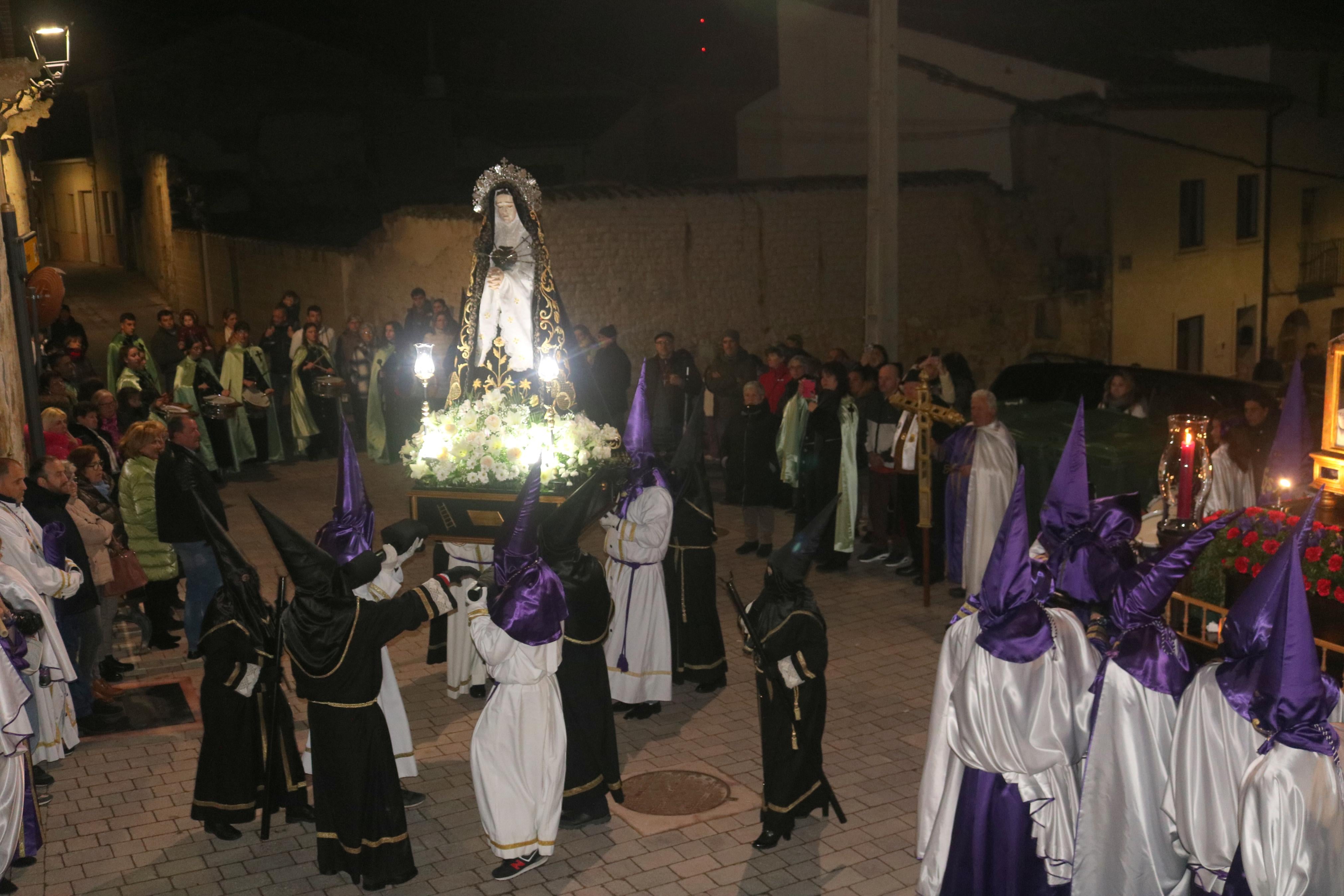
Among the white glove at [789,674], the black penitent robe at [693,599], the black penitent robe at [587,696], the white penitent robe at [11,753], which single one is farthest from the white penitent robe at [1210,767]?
the white penitent robe at [11,753]

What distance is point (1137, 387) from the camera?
14.6 m

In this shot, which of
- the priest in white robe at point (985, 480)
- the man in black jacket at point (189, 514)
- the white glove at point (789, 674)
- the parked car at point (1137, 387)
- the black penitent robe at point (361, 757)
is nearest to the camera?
the black penitent robe at point (361, 757)

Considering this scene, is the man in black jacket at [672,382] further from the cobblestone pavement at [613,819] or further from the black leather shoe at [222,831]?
the black leather shoe at [222,831]

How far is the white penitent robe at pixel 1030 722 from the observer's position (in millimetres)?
5895

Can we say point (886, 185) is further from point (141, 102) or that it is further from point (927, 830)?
point (141, 102)

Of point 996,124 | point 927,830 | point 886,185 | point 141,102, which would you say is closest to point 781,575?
point 927,830

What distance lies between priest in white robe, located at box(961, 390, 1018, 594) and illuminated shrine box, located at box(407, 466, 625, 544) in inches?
128

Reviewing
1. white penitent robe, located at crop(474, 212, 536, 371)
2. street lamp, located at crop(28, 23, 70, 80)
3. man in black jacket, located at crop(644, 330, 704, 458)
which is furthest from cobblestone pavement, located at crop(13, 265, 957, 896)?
street lamp, located at crop(28, 23, 70, 80)

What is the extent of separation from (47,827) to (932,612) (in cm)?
661

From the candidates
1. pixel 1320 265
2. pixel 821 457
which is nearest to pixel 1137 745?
pixel 821 457

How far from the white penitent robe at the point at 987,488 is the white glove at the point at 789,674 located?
4101 mm

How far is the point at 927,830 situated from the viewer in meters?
6.37

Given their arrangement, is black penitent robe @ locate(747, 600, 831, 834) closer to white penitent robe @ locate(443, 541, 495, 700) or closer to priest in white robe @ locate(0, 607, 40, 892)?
white penitent robe @ locate(443, 541, 495, 700)

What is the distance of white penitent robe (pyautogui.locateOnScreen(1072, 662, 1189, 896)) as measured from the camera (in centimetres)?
582
